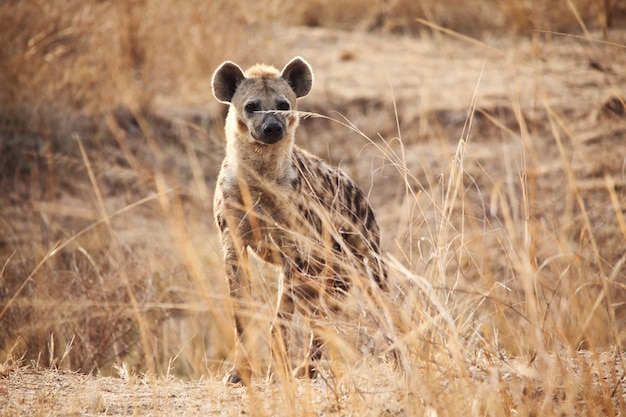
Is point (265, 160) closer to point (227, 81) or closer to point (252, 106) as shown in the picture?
point (252, 106)

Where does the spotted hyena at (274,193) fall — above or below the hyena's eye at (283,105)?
below

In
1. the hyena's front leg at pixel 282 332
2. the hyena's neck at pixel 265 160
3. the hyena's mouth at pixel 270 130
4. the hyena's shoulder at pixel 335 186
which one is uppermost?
the hyena's mouth at pixel 270 130

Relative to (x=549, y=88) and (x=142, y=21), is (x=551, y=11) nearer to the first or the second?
(x=549, y=88)

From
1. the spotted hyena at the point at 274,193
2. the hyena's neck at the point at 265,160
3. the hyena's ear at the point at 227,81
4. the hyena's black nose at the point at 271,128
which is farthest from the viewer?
the hyena's ear at the point at 227,81

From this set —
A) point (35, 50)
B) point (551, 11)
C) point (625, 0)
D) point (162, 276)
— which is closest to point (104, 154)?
point (35, 50)

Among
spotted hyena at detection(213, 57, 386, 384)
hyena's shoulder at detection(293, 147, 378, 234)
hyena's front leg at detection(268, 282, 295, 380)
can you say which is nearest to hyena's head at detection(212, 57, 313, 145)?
spotted hyena at detection(213, 57, 386, 384)

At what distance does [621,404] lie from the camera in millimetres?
2520

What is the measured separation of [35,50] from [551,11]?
248 inches

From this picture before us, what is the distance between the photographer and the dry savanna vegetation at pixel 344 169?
2.82 m

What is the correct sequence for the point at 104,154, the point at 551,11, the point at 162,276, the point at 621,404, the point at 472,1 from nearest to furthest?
the point at 621,404, the point at 162,276, the point at 104,154, the point at 551,11, the point at 472,1

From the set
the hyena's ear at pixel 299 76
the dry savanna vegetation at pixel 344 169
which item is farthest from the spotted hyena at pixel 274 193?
the dry savanna vegetation at pixel 344 169

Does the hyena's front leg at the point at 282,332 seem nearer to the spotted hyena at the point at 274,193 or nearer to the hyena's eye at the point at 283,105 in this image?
the spotted hyena at the point at 274,193

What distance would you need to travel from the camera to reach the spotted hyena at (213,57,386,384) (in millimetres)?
3893

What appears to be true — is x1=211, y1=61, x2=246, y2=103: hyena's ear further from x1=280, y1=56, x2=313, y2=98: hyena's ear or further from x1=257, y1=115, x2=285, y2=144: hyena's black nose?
x1=257, y1=115, x2=285, y2=144: hyena's black nose
